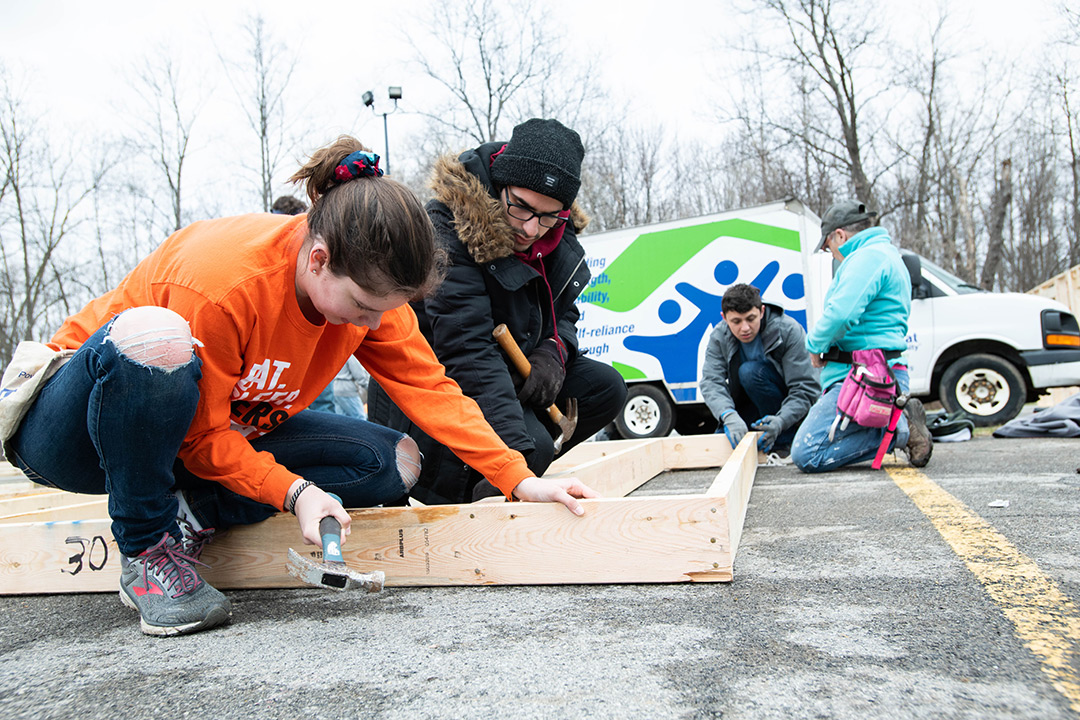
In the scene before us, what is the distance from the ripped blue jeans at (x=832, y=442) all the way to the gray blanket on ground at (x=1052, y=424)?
2.35m

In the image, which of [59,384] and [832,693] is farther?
[59,384]

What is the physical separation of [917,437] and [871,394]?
16.7 inches

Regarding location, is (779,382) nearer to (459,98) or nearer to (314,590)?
(314,590)

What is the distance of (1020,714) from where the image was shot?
112 cm

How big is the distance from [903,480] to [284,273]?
3285 millimetres

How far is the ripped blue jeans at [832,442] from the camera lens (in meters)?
4.48

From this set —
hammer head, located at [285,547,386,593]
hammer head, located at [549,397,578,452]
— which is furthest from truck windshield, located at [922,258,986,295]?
hammer head, located at [285,547,386,593]

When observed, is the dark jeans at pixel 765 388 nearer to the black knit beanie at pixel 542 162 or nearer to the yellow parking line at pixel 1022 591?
the yellow parking line at pixel 1022 591

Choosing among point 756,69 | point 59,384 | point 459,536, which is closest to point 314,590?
point 459,536

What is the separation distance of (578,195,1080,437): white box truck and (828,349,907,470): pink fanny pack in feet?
9.96

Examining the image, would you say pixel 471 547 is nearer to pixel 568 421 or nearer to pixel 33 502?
pixel 568 421

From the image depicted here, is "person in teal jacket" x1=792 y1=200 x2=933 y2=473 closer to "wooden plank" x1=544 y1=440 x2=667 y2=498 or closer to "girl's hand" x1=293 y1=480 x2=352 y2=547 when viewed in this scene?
"wooden plank" x1=544 y1=440 x2=667 y2=498

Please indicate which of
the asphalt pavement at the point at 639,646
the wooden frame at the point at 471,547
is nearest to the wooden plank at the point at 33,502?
the wooden frame at the point at 471,547

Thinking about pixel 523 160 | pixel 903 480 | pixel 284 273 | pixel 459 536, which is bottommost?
pixel 903 480
